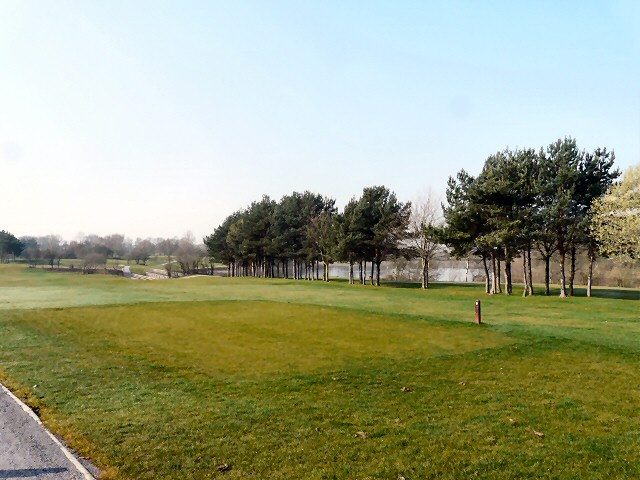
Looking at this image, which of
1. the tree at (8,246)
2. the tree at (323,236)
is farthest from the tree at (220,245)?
the tree at (8,246)

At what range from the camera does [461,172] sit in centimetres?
5697

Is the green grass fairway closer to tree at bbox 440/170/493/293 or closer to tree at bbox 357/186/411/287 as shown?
tree at bbox 440/170/493/293

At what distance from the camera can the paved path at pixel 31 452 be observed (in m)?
7.95

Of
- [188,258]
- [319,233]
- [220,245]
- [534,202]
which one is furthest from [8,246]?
[534,202]

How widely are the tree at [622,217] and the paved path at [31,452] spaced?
4356 cm

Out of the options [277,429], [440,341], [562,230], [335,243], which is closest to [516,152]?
[562,230]

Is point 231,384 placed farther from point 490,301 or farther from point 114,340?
point 490,301

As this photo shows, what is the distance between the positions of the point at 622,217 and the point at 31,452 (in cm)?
4631

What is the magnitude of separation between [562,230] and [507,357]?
123 ft

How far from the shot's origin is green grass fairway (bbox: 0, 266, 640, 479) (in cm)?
873

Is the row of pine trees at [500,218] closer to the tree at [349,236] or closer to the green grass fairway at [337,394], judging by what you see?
the tree at [349,236]

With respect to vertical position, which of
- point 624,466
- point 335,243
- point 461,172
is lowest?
point 624,466

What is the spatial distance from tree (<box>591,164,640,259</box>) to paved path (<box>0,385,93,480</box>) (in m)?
43.6

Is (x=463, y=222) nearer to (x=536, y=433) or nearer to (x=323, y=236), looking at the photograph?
(x=323, y=236)
